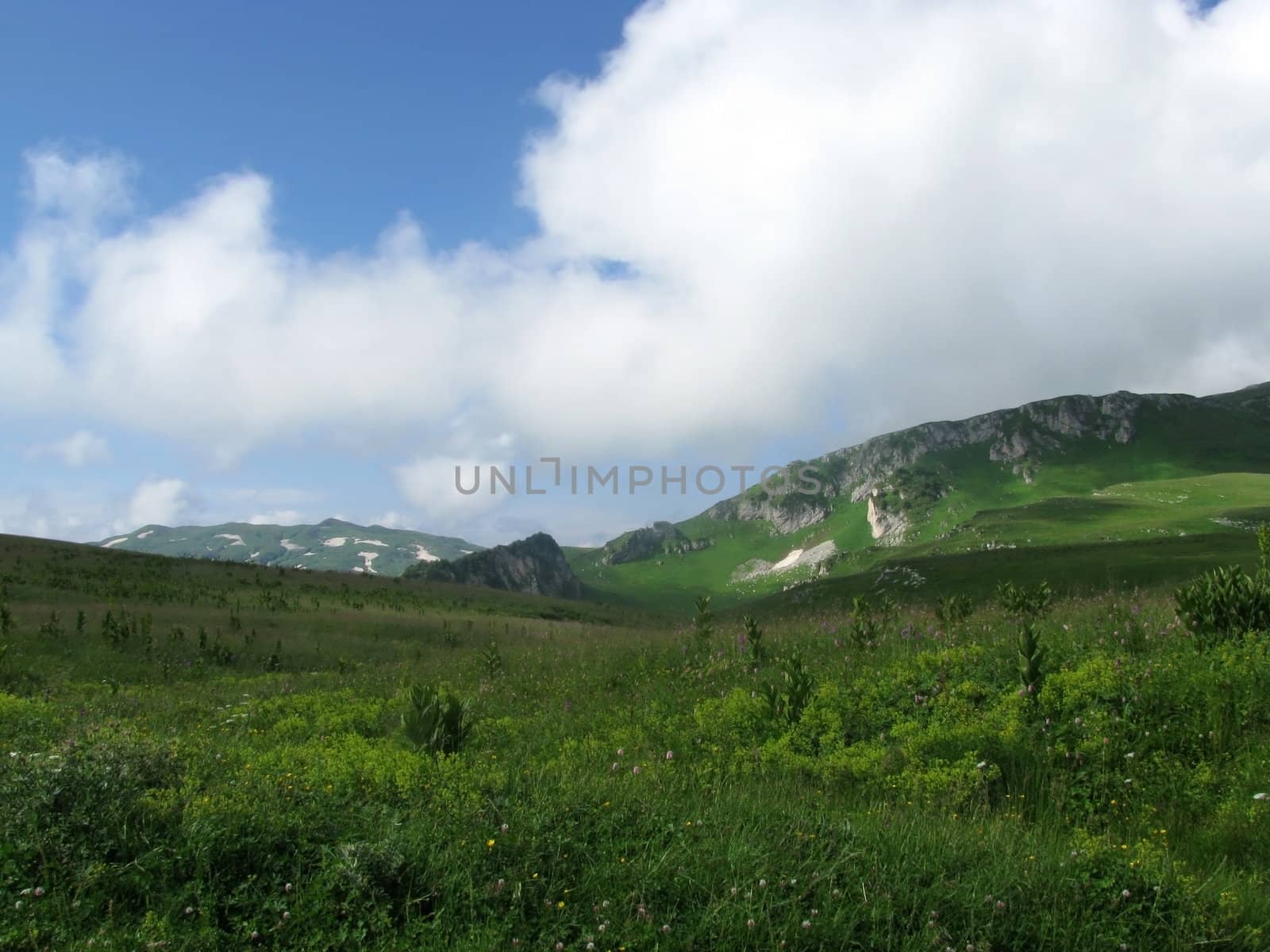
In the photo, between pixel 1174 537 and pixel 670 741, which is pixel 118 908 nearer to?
pixel 670 741

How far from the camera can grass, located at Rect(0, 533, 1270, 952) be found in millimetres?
3859

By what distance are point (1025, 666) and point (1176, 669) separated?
1.57 meters

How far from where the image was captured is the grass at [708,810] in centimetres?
386

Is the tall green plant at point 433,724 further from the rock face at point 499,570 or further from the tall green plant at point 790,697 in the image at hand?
the rock face at point 499,570

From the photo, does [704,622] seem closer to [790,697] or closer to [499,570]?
[790,697]

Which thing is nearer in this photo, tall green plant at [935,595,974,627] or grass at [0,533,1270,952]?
grass at [0,533,1270,952]

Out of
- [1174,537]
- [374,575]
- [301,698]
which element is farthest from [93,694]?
[1174,537]

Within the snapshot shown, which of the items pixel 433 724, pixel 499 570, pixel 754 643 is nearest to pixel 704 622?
pixel 754 643

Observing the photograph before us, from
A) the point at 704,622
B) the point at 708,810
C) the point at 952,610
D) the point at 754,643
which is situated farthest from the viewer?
the point at 704,622

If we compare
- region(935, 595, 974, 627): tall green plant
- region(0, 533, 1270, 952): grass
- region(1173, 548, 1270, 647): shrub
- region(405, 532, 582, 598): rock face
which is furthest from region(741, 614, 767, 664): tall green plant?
region(405, 532, 582, 598): rock face

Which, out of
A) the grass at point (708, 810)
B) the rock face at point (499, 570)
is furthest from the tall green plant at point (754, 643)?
the rock face at point (499, 570)

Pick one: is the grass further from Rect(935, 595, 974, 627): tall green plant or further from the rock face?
the rock face

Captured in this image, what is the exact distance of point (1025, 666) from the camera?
8047mm

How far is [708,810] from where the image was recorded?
5238mm
